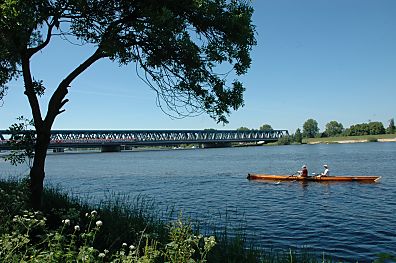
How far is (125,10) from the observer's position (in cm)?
932

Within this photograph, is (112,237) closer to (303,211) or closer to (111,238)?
(111,238)

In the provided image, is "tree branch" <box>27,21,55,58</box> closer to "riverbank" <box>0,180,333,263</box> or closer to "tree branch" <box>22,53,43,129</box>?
"tree branch" <box>22,53,43,129</box>

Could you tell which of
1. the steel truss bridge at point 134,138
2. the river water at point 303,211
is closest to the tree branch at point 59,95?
the river water at point 303,211

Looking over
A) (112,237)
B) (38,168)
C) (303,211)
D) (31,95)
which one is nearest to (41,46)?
(31,95)

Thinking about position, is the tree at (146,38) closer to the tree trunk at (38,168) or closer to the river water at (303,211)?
the tree trunk at (38,168)

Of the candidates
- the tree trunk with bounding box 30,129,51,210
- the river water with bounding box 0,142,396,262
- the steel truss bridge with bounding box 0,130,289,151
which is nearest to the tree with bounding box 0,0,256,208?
the tree trunk with bounding box 30,129,51,210

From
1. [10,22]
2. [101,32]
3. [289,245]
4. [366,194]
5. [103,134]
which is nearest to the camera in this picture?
[10,22]

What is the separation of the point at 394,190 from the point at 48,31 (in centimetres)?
2940

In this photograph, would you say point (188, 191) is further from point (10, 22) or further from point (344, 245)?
point (10, 22)

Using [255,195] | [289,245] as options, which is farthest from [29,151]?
[255,195]

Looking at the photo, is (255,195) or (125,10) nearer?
(125,10)

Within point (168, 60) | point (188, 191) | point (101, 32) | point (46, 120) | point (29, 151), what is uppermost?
point (101, 32)

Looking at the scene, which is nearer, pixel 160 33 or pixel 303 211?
pixel 160 33

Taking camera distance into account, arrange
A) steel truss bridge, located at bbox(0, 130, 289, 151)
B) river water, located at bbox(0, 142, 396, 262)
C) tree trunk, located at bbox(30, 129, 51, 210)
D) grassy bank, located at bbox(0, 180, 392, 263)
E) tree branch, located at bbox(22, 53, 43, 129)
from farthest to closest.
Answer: steel truss bridge, located at bbox(0, 130, 289, 151) < river water, located at bbox(0, 142, 396, 262) < tree branch, located at bbox(22, 53, 43, 129) < tree trunk, located at bbox(30, 129, 51, 210) < grassy bank, located at bbox(0, 180, 392, 263)
